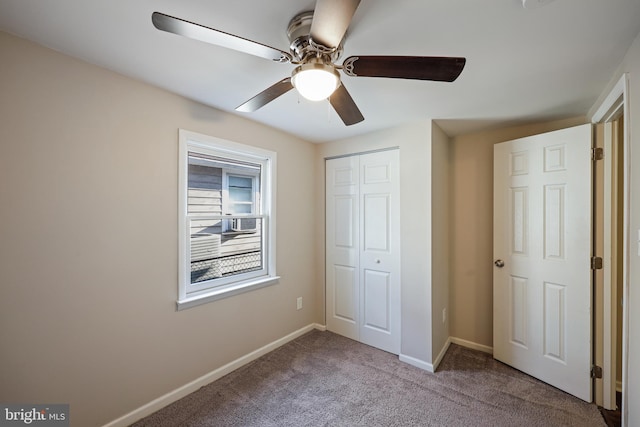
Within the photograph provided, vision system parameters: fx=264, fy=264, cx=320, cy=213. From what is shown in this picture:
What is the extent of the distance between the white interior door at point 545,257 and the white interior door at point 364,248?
37.4 inches

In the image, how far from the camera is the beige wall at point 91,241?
1.36 m

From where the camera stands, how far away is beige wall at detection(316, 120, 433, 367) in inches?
93.9

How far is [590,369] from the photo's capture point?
1.97 m

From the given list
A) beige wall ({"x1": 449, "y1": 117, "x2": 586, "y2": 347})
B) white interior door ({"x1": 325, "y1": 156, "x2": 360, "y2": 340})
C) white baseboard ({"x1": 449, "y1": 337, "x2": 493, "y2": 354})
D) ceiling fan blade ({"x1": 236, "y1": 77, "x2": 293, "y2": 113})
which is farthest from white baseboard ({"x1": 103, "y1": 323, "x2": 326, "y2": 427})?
ceiling fan blade ({"x1": 236, "y1": 77, "x2": 293, "y2": 113})

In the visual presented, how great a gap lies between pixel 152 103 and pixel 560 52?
2.49m

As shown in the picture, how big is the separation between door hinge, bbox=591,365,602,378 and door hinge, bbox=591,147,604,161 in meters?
1.55

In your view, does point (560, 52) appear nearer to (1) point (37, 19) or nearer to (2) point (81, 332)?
(1) point (37, 19)

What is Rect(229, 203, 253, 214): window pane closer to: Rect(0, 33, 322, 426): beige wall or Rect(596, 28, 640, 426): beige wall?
Rect(0, 33, 322, 426): beige wall

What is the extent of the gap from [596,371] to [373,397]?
65.0 inches

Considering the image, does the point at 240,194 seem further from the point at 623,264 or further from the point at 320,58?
the point at 623,264

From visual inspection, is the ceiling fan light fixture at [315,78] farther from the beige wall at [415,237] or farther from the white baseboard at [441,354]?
the white baseboard at [441,354]

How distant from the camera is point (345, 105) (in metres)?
1.50

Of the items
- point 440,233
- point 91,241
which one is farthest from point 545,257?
point 91,241

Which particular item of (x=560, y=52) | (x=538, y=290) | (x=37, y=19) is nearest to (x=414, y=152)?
(x=560, y=52)
